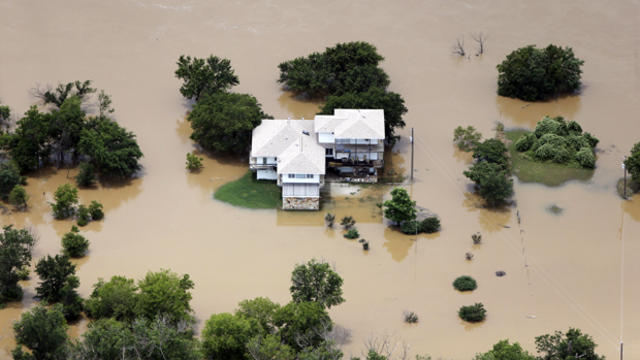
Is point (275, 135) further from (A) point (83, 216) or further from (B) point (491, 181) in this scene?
(B) point (491, 181)

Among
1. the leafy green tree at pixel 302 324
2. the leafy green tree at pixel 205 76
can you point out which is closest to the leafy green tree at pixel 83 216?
the leafy green tree at pixel 205 76

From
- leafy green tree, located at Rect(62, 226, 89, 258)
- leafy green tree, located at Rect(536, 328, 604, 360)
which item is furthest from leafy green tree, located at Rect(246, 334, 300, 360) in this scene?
leafy green tree, located at Rect(62, 226, 89, 258)

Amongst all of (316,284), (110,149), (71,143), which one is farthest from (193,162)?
(316,284)

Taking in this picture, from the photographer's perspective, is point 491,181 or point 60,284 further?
point 491,181

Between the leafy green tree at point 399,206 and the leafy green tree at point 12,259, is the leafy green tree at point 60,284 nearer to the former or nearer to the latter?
the leafy green tree at point 12,259

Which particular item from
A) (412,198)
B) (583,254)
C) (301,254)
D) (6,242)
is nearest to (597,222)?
(583,254)

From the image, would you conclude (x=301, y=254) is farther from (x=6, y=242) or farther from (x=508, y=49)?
(x=508, y=49)
